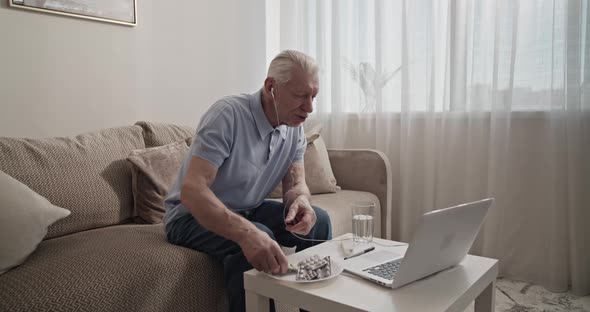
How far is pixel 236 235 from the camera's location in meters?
1.08

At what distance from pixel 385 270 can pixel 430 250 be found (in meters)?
0.13

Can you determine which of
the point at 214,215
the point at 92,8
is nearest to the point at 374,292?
the point at 214,215

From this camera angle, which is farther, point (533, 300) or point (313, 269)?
point (533, 300)

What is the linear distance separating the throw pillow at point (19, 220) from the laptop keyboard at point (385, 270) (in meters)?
0.87

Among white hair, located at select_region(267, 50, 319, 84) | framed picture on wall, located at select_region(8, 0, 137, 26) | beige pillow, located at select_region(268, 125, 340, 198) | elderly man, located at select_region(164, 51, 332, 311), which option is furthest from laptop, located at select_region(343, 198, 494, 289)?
framed picture on wall, located at select_region(8, 0, 137, 26)

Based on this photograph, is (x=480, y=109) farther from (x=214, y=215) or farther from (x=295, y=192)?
(x=214, y=215)

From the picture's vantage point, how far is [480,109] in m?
2.20

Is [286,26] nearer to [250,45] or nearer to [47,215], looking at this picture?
[250,45]

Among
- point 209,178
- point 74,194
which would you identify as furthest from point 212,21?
point 209,178

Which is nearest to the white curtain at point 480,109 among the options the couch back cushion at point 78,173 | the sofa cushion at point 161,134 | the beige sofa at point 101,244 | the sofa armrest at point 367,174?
the sofa armrest at point 367,174

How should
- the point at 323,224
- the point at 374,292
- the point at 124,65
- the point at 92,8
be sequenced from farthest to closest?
1. the point at 124,65
2. the point at 92,8
3. the point at 323,224
4. the point at 374,292

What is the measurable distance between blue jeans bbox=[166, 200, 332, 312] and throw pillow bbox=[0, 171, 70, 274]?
1.11 feet

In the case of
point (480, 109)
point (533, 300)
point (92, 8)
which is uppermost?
point (92, 8)

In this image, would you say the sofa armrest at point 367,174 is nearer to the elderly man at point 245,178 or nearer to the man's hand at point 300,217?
the elderly man at point 245,178
